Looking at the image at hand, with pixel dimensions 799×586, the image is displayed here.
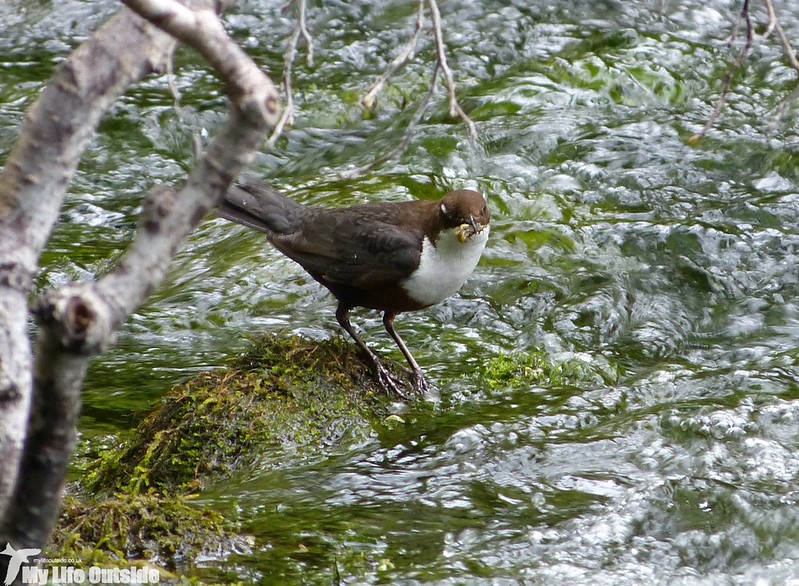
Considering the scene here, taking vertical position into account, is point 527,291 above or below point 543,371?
above

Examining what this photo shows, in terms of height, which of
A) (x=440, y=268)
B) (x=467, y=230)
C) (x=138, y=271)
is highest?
(x=138, y=271)

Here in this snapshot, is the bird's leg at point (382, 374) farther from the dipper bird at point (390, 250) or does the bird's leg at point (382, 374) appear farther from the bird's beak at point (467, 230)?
the bird's beak at point (467, 230)

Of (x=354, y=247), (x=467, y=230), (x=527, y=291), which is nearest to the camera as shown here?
(x=467, y=230)

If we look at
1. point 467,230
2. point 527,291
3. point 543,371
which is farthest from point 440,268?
point 527,291

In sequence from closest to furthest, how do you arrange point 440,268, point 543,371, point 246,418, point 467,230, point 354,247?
point 246,418 → point 467,230 → point 440,268 → point 354,247 → point 543,371

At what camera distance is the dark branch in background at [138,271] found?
1.50 meters

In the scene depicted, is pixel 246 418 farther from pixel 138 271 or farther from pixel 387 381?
pixel 138 271

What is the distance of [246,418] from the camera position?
13.3ft

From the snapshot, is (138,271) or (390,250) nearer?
(138,271)

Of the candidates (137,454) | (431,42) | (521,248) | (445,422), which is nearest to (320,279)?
(445,422)

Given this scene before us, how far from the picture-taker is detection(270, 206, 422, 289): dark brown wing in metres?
4.62

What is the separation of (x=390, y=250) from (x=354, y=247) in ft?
0.62

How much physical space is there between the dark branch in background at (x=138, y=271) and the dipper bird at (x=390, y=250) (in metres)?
2.86

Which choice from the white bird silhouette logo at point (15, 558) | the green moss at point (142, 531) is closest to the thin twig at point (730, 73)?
the green moss at point (142, 531)
